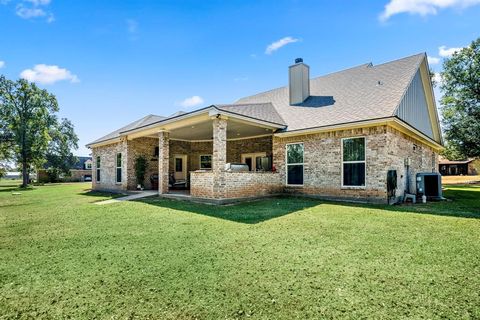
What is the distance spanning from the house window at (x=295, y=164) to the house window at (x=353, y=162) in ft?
6.26

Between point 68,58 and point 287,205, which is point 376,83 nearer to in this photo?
point 287,205

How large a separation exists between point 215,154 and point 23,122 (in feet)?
94.4

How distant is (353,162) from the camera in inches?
392

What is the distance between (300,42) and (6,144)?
108 feet

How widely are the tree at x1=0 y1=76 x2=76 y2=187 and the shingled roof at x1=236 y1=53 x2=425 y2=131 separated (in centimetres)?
2696

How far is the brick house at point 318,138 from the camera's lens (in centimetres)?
945

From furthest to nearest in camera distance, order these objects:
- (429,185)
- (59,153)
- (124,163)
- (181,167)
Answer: (59,153)
(181,167)
(124,163)
(429,185)

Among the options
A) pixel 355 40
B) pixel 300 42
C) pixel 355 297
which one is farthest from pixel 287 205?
pixel 300 42

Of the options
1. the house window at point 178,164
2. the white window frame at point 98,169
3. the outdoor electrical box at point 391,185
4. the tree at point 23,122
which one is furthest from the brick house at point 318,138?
the tree at point 23,122

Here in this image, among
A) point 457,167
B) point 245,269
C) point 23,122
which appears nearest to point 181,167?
point 245,269

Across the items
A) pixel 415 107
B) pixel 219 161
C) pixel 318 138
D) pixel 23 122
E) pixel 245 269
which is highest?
pixel 23 122

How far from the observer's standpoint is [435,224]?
6.14 meters

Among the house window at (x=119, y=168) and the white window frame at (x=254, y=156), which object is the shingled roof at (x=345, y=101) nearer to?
the white window frame at (x=254, y=156)

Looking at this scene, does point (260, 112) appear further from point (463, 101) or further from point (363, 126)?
point (463, 101)
